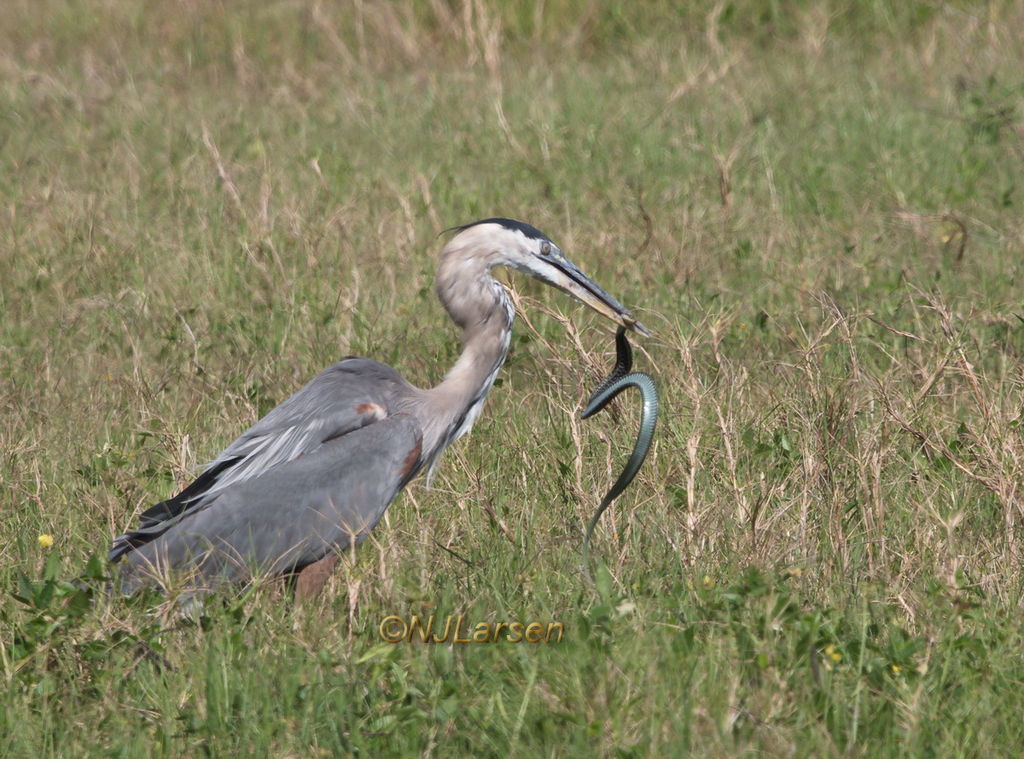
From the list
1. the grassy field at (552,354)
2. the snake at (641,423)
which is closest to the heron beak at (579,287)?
the grassy field at (552,354)

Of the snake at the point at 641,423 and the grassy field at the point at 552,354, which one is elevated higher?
the snake at the point at 641,423

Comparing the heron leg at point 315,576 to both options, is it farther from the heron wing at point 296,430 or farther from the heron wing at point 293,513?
A: the heron wing at point 296,430

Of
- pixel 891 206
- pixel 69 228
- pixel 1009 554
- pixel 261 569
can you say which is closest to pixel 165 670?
pixel 261 569

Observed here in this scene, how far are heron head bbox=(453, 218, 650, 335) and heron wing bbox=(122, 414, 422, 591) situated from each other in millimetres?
770

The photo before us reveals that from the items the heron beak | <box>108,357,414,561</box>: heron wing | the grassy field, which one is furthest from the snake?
<box>108,357,414,561</box>: heron wing

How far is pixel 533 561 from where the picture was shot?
421 centimetres

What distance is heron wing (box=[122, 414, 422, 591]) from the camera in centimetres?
430

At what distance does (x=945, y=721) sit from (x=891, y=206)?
14.5ft

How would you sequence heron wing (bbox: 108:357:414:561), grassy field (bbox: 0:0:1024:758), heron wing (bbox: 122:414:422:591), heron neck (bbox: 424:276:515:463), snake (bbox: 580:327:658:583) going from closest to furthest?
1. grassy field (bbox: 0:0:1024:758)
2. snake (bbox: 580:327:658:583)
3. heron wing (bbox: 122:414:422:591)
4. heron wing (bbox: 108:357:414:561)
5. heron neck (bbox: 424:276:515:463)

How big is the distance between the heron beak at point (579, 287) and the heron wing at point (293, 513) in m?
0.84

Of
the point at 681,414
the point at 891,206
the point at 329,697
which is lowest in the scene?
the point at 891,206

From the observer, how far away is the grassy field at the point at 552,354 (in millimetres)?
3383

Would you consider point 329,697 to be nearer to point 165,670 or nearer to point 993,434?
point 165,670

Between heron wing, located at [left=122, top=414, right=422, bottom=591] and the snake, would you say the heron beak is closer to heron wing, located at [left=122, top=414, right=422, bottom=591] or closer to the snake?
the snake
